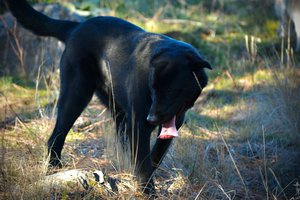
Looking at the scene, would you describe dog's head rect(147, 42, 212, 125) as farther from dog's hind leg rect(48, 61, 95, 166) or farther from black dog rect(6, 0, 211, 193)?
dog's hind leg rect(48, 61, 95, 166)

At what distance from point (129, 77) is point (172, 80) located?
61 centimetres

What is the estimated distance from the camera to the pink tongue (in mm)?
3793

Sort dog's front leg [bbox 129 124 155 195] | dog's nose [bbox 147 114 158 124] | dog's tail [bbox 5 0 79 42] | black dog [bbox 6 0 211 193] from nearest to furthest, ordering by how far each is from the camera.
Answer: dog's nose [bbox 147 114 158 124]
black dog [bbox 6 0 211 193]
dog's front leg [bbox 129 124 155 195]
dog's tail [bbox 5 0 79 42]

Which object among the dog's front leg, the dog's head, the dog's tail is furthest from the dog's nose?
the dog's tail

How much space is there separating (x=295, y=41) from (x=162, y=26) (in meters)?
2.72

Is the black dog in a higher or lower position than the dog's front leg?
higher

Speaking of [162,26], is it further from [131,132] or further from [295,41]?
[131,132]

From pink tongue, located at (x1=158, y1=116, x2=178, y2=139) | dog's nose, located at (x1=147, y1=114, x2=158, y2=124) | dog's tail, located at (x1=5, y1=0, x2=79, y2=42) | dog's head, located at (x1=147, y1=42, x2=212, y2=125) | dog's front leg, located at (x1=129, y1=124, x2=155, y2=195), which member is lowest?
dog's front leg, located at (x1=129, y1=124, x2=155, y2=195)

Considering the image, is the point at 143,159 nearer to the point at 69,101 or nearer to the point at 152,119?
the point at 152,119

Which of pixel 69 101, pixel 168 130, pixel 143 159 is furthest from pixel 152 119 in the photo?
pixel 69 101

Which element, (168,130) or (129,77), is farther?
(129,77)

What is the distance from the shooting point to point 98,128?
595 centimetres

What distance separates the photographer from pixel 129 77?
4250mm

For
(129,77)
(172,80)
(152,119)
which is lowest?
(152,119)
